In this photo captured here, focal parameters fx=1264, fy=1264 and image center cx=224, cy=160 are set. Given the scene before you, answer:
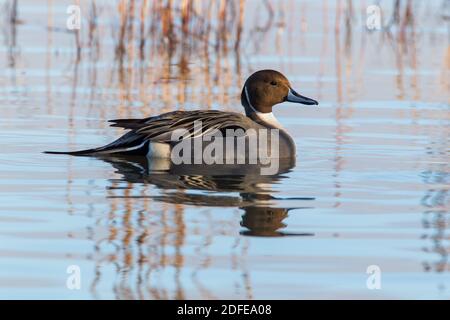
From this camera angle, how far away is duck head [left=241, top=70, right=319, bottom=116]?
29.9 ft

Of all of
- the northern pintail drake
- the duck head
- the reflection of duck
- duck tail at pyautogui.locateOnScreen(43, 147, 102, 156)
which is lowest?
the reflection of duck

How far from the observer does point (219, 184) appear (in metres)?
7.43

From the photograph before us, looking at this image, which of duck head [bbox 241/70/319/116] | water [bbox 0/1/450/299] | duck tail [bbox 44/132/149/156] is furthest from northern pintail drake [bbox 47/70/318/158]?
duck head [bbox 241/70/319/116]

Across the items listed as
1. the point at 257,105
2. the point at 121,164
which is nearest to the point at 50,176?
the point at 121,164

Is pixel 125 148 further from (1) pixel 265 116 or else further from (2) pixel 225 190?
(2) pixel 225 190

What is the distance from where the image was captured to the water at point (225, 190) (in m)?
5.20

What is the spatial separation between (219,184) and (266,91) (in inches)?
72.9

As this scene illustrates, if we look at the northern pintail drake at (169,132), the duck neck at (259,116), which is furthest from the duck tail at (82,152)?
the duck neck at (259,116)

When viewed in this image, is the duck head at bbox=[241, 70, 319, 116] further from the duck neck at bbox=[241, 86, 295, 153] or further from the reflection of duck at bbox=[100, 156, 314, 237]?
the reflection of duck at bbox=[100, 156, 314, 237]

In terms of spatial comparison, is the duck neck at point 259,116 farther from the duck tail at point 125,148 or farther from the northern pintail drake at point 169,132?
the duck tail at point 125,148

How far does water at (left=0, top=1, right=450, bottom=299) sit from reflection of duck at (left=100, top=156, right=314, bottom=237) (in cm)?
2

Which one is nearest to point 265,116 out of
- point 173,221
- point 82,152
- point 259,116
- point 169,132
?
point 259,116

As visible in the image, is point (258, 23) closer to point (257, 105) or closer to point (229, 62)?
point (229, 62)

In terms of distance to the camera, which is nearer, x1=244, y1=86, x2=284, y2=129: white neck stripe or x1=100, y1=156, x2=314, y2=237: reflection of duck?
x1=100, y1=156, x2=314, y2=237: reflection of duck
